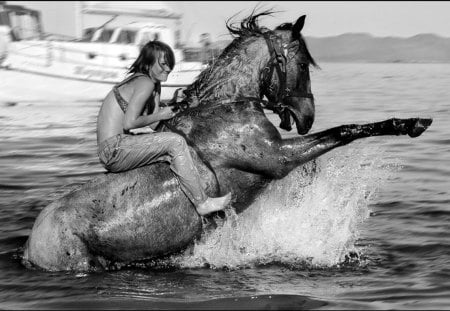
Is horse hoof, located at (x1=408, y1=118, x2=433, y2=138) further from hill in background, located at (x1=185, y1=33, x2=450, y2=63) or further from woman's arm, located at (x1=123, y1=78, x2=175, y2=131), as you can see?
hill in background, located at (x1=185, y1=33, x2=450, y2=63)

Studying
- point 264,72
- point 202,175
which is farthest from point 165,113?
point 264,72

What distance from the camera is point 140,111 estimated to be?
787 centimetres

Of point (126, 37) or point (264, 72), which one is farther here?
point (126, 37)

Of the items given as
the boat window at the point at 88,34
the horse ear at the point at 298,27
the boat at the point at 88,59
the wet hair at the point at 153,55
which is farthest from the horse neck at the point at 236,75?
the boat window at the point at 88,34

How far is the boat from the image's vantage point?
36.1m

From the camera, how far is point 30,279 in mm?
8102

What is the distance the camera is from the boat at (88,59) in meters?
36.1

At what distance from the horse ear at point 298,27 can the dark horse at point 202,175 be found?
0.17 metres

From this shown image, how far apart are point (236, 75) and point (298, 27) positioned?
2.74 feet

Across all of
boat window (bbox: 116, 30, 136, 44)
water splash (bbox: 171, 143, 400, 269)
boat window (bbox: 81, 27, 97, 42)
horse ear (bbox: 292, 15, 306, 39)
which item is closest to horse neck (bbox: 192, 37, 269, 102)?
horse ear (bbox: 292, 15, 306, 39)

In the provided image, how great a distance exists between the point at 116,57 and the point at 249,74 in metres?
28.7

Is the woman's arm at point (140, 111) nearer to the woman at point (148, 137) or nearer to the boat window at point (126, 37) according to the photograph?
the woman at point (148, 137)

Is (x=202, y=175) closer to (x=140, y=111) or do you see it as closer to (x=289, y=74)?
(x=140, y=111)

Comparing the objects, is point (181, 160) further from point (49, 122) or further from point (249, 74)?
point (49, 122)
